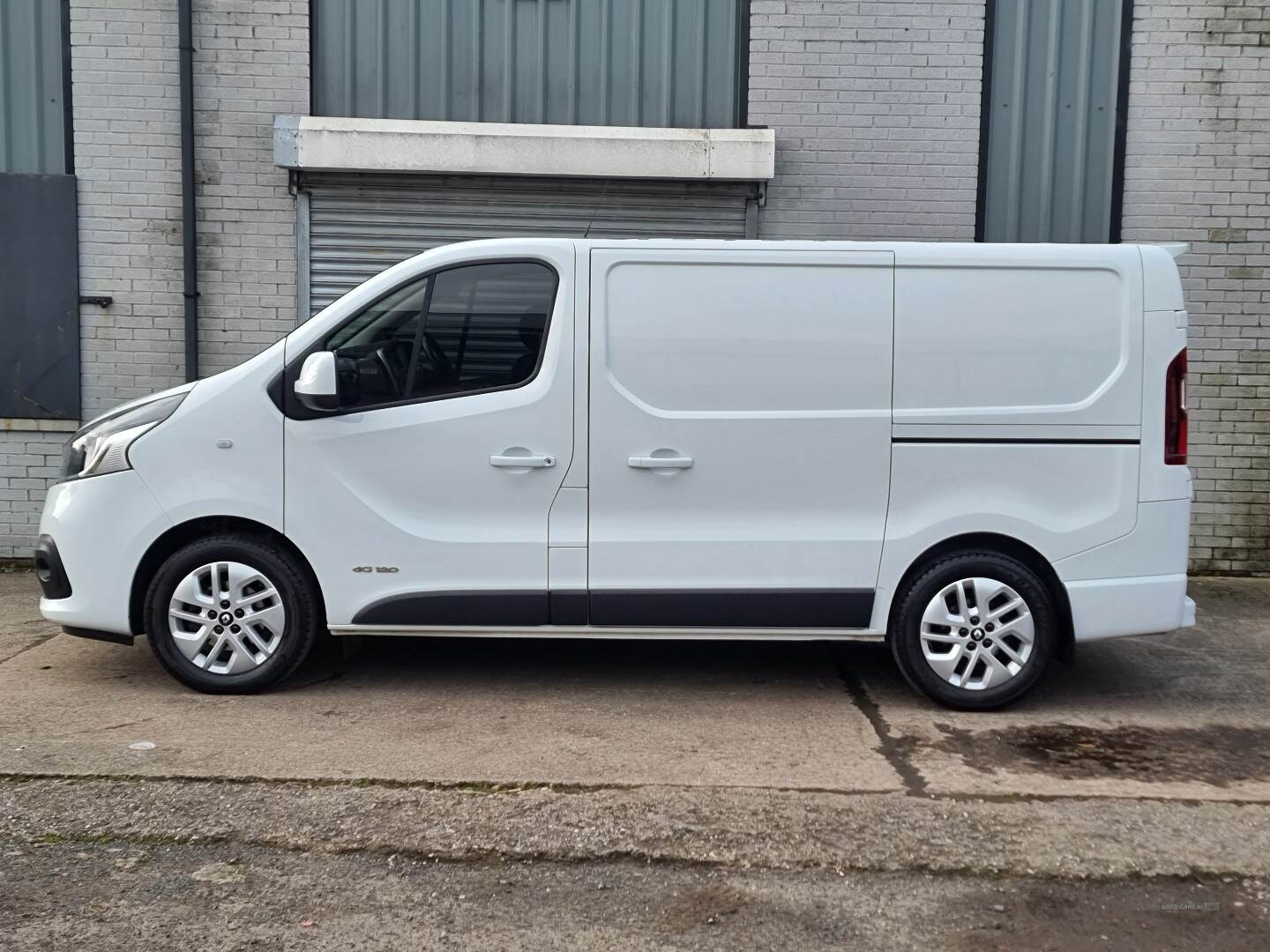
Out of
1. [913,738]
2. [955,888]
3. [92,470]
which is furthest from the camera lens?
[92,470]

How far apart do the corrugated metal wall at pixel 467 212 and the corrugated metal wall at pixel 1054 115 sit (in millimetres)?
1974

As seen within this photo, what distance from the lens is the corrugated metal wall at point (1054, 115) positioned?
8.52 metres

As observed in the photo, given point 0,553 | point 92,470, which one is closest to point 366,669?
point 92,470

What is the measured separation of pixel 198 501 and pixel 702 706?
244cm

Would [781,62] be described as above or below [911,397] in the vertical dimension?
above

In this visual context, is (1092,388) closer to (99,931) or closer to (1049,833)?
(1049,833)

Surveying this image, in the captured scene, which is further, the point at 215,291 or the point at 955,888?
the point at 215,291

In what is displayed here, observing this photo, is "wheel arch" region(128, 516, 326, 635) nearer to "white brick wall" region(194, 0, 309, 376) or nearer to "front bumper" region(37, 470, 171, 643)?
"front bumper" region(37, 470, 171, 643)

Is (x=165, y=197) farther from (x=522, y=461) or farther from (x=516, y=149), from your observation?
(x=522, y=461)

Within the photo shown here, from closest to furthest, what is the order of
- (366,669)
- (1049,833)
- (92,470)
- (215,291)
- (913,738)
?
(1049,833), (913,738), (92,470), (366,669), (215,291)

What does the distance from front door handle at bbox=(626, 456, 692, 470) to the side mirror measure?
1335 mm

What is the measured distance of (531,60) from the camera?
8445mm

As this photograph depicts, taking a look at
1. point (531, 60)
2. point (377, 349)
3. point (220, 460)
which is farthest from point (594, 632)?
point (531, 60)

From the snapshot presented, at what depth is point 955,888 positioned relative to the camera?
3443 millimetres
